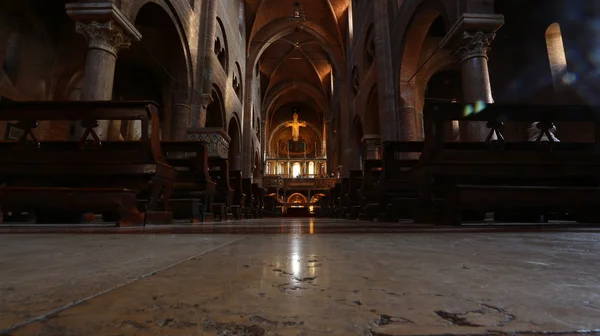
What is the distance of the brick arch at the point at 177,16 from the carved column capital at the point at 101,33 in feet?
1.60

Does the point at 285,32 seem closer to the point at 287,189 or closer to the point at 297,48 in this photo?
the point at 297,48

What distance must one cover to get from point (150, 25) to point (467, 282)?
9.27 m

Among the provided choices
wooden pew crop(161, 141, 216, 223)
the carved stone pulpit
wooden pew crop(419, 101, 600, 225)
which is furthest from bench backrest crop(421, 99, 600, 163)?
the carved stone pulpit

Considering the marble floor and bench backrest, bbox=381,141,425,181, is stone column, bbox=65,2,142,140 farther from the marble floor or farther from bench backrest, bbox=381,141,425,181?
the marble floor

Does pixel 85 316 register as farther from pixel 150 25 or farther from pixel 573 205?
pixel 150 25

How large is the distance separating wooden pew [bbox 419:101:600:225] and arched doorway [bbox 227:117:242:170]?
1152 centimetres

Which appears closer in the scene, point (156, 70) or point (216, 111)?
point (156, 70)

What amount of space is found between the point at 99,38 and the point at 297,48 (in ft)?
60.0

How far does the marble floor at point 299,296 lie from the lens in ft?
1.21

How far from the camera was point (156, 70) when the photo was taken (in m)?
10.8

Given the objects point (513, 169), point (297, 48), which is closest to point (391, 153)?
point (513, 169)

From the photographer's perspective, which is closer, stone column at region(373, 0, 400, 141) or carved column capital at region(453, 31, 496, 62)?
carved column capital at region(453, 31, 496, 62)

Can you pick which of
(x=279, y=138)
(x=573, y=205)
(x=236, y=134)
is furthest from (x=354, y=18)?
(x=279, y=138)

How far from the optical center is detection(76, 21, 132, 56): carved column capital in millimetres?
5281
